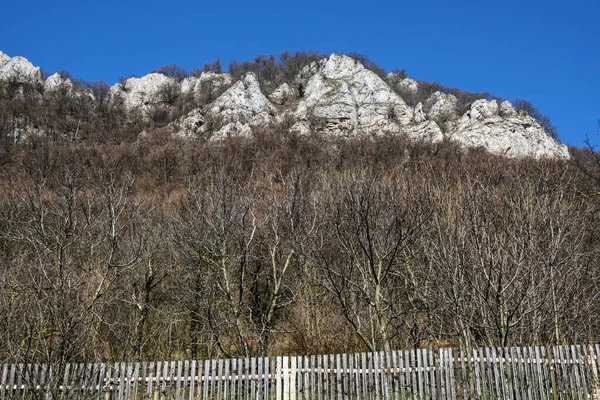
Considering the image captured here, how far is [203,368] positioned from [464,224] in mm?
7625

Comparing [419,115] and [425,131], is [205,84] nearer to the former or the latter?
[419,115]

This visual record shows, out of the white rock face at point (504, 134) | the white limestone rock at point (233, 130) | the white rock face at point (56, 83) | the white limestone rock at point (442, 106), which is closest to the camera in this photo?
the white limestone rock at point (233, 130)

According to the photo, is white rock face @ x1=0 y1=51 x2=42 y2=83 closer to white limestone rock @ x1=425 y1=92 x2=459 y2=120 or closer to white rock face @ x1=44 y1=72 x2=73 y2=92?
white rock face @ x1=44 y1=72 x2=73 y2=92

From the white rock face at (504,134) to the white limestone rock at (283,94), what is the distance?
77.1 feet

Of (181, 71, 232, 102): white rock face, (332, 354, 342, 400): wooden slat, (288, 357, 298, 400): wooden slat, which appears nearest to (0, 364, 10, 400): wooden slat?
(288, 357, 298, 400): wooden slat

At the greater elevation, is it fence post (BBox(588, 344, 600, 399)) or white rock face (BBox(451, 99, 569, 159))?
white rock face (BBox(451, 99, 569, 159))

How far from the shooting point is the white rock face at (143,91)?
A: 5969 centimetres

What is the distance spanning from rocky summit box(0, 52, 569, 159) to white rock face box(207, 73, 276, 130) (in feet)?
0.39

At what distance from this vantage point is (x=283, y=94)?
5891 centimetres

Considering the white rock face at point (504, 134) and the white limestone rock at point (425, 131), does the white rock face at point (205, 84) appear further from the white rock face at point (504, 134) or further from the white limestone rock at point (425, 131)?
the white rock face at point (504, 134)

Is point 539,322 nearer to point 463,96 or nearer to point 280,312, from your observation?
point 280,312

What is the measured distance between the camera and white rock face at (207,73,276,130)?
48406 mm

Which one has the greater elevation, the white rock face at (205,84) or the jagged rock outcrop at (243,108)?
the white rock face at (205,84)

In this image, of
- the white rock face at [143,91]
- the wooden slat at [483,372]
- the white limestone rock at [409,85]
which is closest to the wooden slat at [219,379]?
the wooden slat at [483,372]
